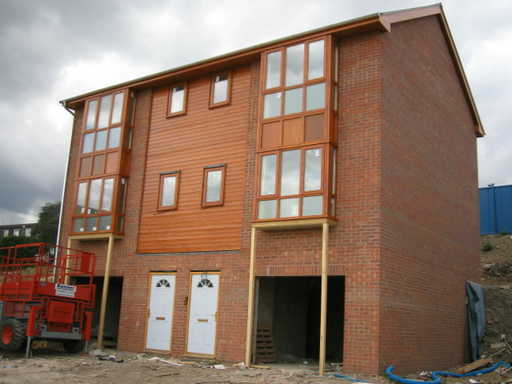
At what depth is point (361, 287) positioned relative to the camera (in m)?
13.9

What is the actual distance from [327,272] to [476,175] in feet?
36.2

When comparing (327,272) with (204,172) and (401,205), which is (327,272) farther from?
(204,172)

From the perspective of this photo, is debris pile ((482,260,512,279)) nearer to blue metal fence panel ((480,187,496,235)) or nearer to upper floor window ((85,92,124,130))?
blue metal fence panel ((480,187,496,235))

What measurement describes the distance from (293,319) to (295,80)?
7.28m

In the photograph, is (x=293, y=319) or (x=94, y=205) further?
(x=94, y=205)

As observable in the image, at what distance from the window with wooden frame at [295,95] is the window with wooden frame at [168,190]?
12.1 ft

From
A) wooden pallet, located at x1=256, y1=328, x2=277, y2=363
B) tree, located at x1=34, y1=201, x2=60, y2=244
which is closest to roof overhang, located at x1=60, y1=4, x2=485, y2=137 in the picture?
wooden pallet, located at x1=256, y1=328, x2=277, y2=363

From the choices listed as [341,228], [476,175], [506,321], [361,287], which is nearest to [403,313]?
[361,287]

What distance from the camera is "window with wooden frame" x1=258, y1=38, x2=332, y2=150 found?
49.7 feet

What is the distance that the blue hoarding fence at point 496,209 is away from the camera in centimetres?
3344

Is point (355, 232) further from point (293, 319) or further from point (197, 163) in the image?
point (197, 163)

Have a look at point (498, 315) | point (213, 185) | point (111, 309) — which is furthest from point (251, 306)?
point (498, 315)

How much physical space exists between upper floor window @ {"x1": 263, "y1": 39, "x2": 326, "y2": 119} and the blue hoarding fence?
22282 mm

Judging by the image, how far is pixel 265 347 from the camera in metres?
15.7
